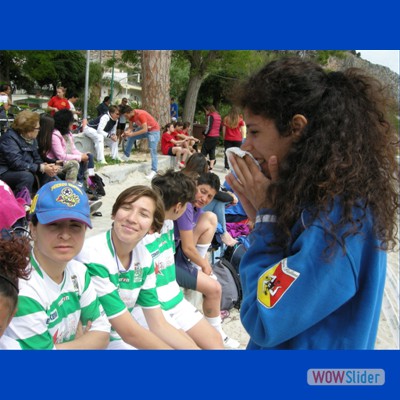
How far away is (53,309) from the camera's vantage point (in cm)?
173

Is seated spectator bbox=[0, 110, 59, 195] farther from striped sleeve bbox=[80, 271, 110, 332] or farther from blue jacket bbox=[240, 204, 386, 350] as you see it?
blue jacket bbox=[240, 204, 386, 350]

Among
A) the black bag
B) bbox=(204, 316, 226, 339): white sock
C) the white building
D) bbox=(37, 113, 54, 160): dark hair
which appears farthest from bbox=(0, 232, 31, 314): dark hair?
the white building

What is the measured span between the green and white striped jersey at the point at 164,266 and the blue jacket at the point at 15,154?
6.64 feet

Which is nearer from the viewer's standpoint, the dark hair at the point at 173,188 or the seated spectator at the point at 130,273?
the seated spectator at the point at 130,273

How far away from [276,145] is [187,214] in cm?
229

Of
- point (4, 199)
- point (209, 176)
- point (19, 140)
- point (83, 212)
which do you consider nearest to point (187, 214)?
point (209, 176)

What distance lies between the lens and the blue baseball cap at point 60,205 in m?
1.75

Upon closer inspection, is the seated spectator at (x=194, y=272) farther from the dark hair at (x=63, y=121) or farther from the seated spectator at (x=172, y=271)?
the dark hair at (x=63, y=121)

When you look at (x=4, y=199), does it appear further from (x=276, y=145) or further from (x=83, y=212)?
(x=276, y=145)

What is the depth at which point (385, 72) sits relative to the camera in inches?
58.1

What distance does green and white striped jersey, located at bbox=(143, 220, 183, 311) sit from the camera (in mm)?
2834

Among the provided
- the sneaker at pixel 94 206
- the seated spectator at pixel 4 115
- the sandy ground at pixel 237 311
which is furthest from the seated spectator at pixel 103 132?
the sneaker at pixel 94 206

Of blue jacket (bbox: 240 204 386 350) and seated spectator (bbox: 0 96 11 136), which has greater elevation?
seated spectator (bbox: 0 96 11 136)
